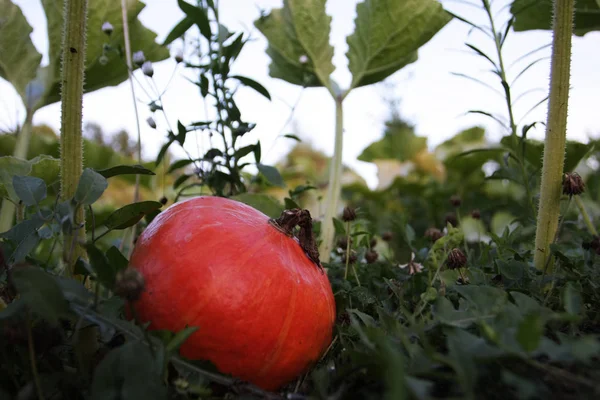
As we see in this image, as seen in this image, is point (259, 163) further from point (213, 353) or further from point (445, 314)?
point (445, 314)

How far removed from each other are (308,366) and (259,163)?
603mm

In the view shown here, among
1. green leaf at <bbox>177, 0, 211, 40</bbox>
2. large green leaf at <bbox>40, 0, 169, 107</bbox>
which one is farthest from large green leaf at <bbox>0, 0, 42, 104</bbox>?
green leaf at <bbox>177, 0, 211, 40</bbox>

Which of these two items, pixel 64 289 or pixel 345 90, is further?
pixel 345 90

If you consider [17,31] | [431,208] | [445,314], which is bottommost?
[431,208]

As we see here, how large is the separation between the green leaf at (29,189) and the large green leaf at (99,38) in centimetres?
70

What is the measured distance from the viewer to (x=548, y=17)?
4.73 feet

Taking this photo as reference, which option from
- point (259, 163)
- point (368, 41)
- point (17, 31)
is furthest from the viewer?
point (368, 41)

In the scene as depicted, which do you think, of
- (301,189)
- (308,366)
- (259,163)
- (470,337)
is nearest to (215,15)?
(259,163)

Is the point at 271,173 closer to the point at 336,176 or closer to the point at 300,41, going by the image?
the point at 336,176

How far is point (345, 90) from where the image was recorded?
1689 mm

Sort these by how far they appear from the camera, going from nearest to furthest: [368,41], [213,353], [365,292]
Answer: [213,353] → [365,292] → [368,41]

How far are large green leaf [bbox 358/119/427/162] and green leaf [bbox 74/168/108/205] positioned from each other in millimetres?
3044

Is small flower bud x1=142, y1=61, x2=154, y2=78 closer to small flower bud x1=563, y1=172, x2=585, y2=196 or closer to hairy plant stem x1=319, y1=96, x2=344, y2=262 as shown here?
hairy plant stem x1=319, y1=96, x2=344, y2=262

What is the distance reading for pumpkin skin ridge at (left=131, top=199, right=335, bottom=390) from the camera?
794 millimetres
